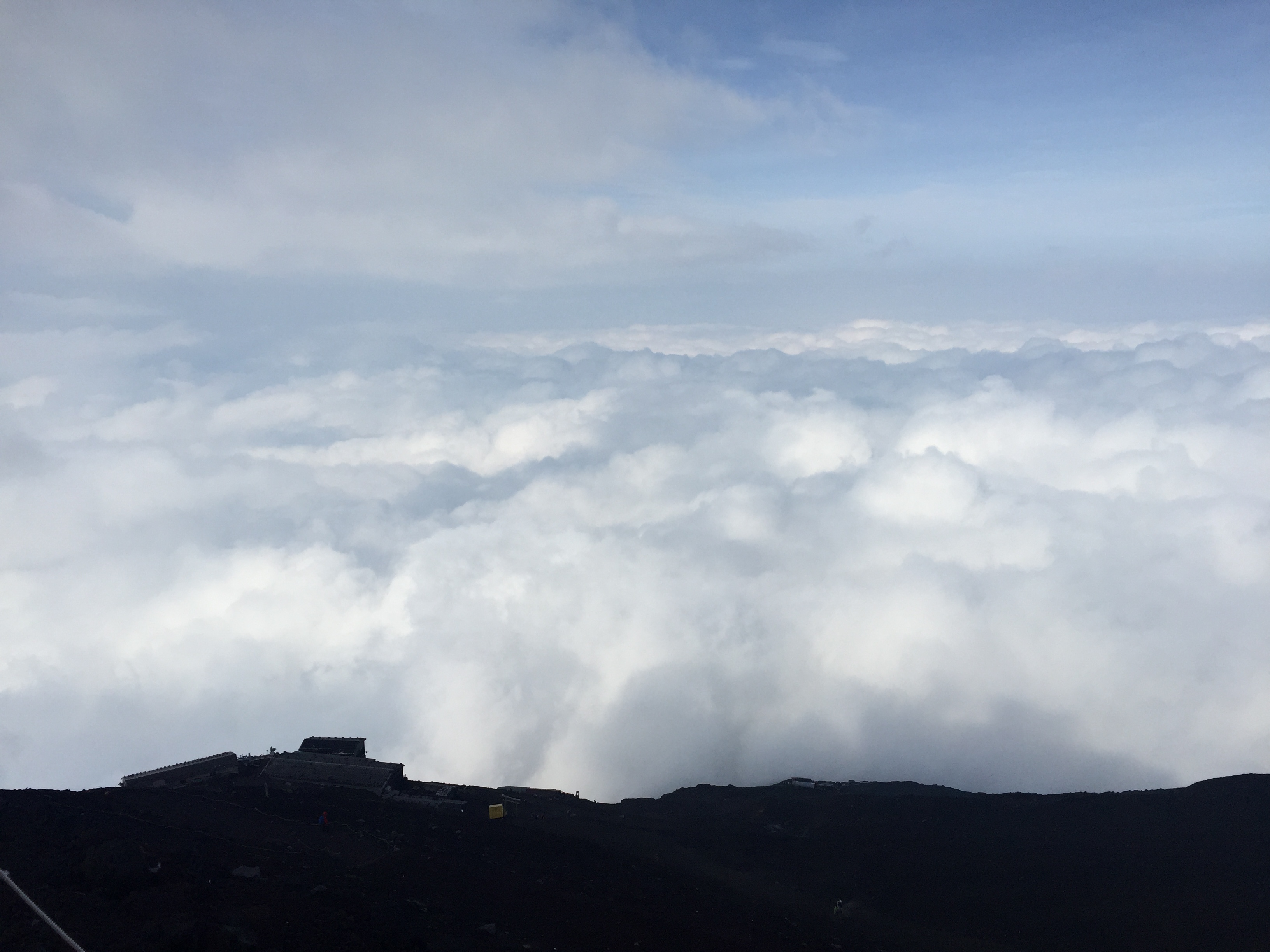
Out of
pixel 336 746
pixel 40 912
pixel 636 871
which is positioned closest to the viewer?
pixel 40 912

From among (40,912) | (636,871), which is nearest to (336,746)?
(636,871)

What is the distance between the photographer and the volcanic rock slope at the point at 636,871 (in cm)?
2866

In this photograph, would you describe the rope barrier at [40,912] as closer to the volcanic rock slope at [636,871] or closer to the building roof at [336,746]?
the volcanic rock slope at [636,871]

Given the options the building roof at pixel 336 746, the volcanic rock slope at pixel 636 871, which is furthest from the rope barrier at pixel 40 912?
the building roof at pixel 336 746

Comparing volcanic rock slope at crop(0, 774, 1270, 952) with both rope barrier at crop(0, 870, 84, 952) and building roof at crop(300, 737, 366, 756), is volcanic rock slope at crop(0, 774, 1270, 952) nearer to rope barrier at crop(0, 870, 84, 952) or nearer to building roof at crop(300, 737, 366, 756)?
rope barrier at crop(0, 870, 84, 952)

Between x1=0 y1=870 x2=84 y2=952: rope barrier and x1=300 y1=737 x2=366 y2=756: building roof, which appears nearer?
x1=0 y1=870 x2=84 y2=952: rope barrier

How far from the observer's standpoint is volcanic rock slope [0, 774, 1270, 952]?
28.7m


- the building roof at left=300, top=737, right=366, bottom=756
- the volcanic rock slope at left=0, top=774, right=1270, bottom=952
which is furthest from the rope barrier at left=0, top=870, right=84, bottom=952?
the building roof at left=300, top=737, right=366, bottom=756

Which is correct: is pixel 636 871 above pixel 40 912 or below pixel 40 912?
above

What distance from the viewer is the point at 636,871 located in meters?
39.7

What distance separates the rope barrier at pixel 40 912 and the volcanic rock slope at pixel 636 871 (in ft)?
0.76

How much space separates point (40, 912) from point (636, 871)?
2356 cm

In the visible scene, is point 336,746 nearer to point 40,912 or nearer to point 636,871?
point 636,871

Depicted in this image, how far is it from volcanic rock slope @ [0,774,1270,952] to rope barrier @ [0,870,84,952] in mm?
233
